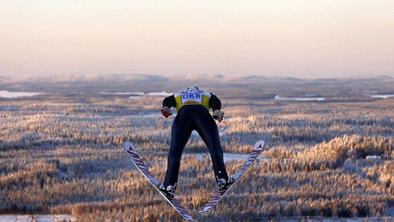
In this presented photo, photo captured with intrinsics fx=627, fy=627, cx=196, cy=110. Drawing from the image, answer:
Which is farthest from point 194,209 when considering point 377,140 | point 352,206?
point 377,140

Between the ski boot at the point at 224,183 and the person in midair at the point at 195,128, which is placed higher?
the person in midair at the point at 195,128

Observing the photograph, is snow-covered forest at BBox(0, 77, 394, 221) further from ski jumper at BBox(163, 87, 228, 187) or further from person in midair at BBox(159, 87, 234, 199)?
ski jumper at BBox(163, 87, 228, 187)

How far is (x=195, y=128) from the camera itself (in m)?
10.2

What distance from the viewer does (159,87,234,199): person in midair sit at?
33.1ft

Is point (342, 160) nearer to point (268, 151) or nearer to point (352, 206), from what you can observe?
point (268, 151)

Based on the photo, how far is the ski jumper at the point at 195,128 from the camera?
A: 10078 millimetres

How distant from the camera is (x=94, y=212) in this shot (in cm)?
1023

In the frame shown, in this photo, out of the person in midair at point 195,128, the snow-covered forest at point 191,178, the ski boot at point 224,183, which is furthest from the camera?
the snow-covered forest at point 191,178

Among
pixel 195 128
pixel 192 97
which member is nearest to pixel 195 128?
pixel 195 128

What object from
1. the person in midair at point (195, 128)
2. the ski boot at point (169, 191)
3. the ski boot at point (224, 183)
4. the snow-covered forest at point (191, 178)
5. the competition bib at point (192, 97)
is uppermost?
the competition bib at point (192, 97)

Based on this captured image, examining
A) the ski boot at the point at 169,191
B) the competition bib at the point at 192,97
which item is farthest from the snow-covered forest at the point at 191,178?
the competition bib at the point at 192,97

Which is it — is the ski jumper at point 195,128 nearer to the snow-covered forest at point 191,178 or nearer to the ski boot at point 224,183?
the ski boot at point 224,183

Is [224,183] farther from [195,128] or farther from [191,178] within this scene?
[191,178]

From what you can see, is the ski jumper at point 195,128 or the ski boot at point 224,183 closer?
the ski jumper at point 195,128
